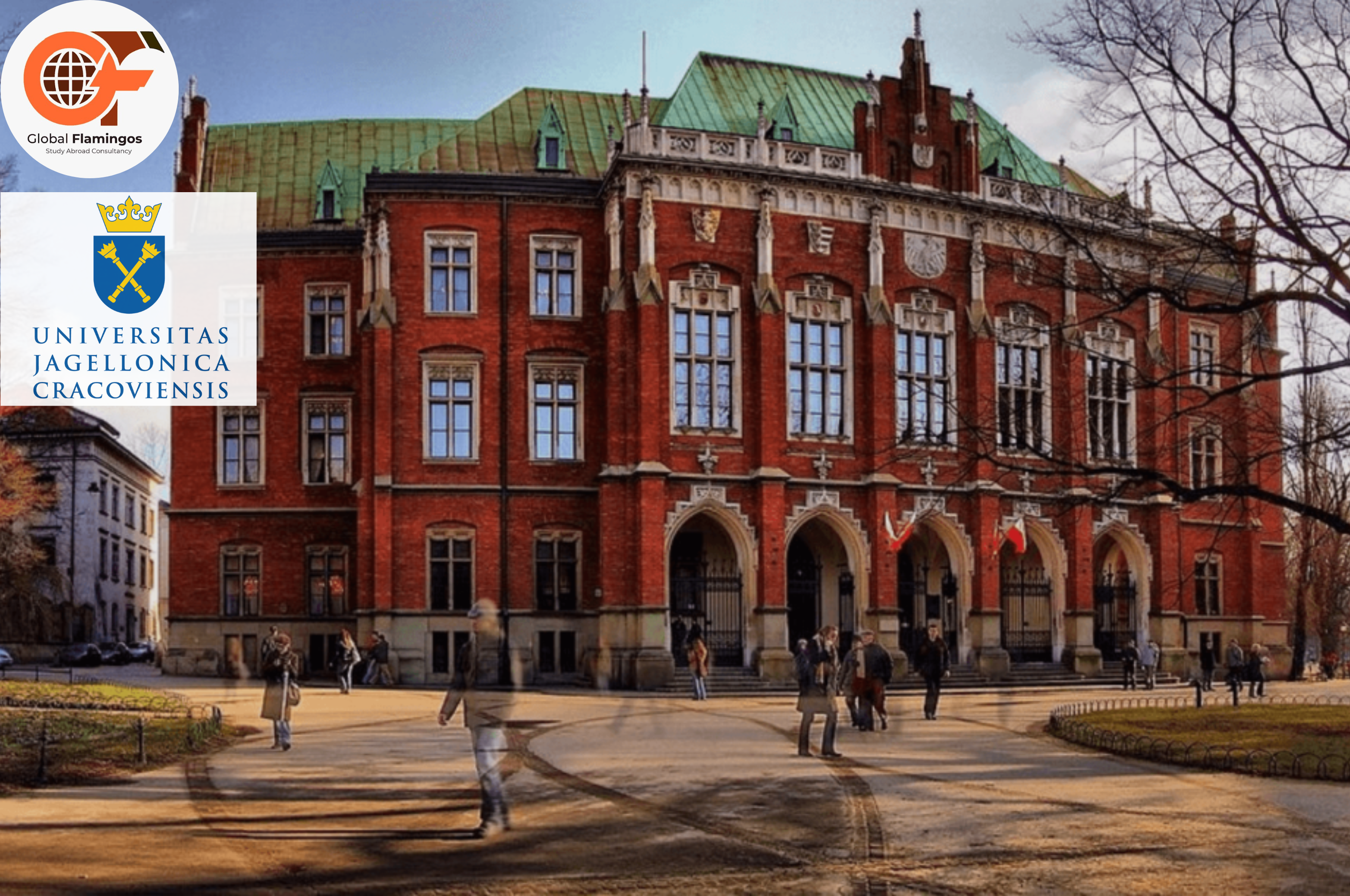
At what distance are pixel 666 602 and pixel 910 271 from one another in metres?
12.2

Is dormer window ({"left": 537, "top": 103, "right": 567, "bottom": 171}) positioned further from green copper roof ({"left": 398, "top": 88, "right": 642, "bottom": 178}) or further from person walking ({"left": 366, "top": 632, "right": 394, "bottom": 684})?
person walking ({"left": 366, "top": 632, "right": 394, "bottom": 684})

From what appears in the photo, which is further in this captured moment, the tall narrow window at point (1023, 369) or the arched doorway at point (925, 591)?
the tall narrow window at point (1023, 369)

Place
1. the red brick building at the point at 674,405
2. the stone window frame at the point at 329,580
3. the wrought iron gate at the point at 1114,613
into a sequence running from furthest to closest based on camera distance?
the wrought iron gate at the point at 1114,613 < the stone window frame at the point at 329,580 < the red brick building at the point at 674,405

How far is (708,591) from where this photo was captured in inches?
1674

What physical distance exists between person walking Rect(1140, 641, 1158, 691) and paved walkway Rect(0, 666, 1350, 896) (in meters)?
20.9

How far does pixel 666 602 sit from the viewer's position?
1582 inches

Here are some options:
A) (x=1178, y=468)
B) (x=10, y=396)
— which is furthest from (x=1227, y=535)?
(x=10, y=396)

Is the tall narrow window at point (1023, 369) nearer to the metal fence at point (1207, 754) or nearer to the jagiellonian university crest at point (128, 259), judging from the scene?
the metal fence at point (1207, 754)

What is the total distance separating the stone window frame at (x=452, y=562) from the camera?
42781 mm

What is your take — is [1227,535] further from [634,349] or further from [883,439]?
[634,349]

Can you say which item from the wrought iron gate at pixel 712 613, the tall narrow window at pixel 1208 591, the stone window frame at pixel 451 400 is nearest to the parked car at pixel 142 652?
the stone window frame at pixel 451 400

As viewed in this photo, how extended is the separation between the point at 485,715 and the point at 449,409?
29.3 m

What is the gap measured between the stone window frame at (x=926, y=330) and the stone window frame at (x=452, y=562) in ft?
40.5

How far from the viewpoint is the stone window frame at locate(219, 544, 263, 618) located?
155 feet
